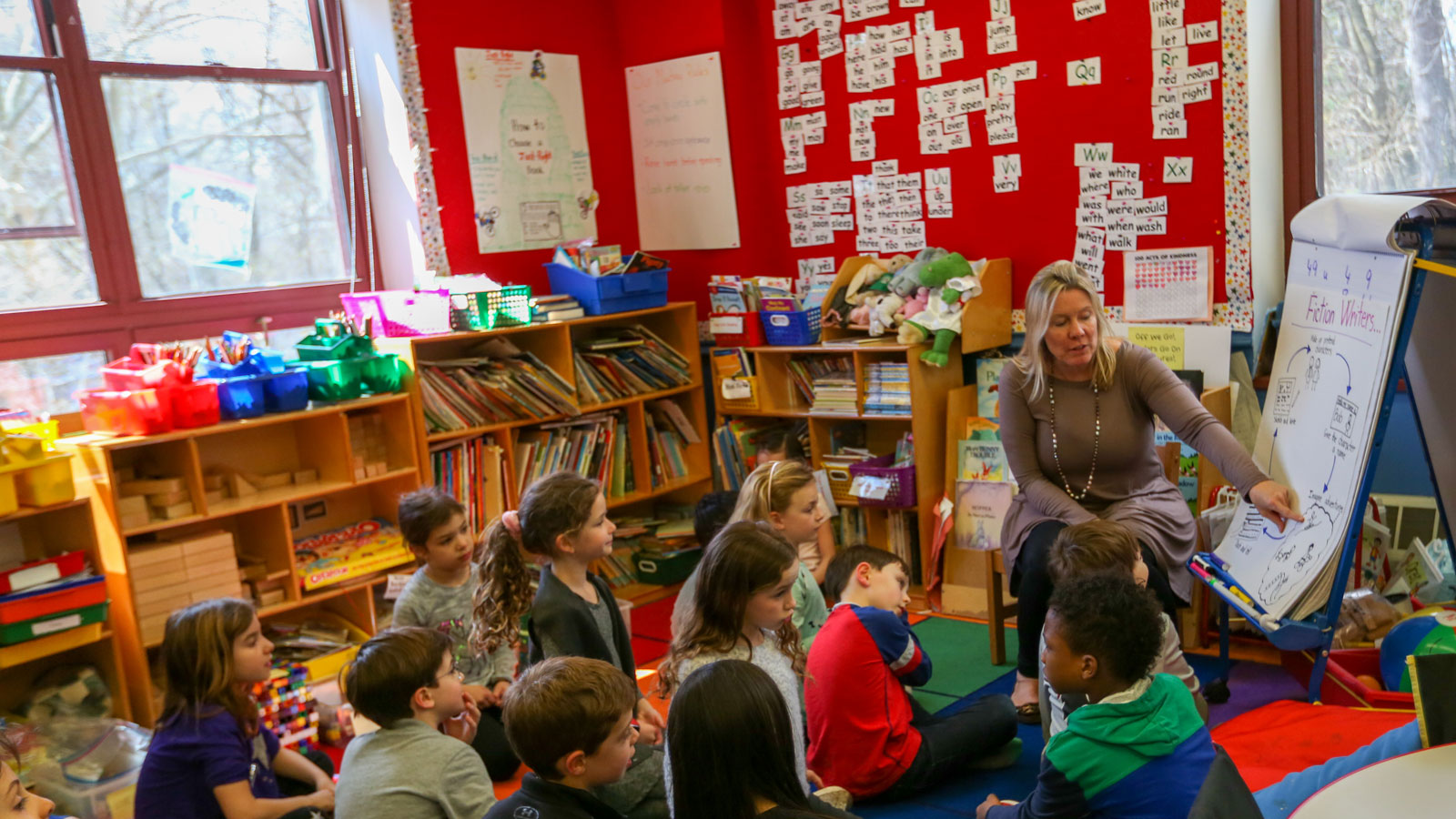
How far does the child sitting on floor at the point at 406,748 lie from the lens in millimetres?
2092

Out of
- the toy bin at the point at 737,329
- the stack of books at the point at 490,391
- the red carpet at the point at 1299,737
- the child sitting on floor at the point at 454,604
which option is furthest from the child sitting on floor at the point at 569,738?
the toy bin at the point at 737,329

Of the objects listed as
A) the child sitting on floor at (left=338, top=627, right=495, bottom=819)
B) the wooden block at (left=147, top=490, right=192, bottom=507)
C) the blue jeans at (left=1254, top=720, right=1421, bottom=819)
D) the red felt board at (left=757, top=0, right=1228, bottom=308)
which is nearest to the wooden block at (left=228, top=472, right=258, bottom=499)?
the wooden block at (left=147, top=490, right=192, bottom=507)

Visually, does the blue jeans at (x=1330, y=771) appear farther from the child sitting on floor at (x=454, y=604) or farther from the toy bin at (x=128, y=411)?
the toy bin at (x=128, y=411)

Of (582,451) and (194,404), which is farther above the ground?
(194,404)

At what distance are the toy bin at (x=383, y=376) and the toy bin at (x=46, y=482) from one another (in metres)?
0.98

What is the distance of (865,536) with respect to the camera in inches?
178

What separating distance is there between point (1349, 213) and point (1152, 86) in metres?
1.30

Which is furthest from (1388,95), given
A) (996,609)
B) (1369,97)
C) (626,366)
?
(626,366)

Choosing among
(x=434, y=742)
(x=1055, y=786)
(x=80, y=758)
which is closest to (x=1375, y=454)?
(x=1055, y=786)

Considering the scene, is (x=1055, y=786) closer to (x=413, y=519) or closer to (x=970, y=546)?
(x=413, y=519)

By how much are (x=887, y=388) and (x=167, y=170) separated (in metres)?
2.73

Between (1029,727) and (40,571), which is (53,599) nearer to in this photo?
(40,571)

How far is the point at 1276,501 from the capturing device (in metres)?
2.80

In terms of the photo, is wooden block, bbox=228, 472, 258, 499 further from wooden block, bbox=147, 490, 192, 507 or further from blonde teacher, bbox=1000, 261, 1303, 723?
blonde teacher, bbox=1000, 261, 1303, 723
